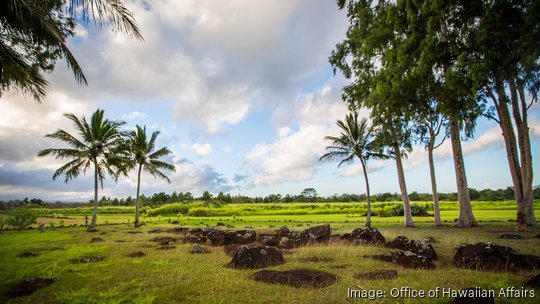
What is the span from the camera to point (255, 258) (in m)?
8.89

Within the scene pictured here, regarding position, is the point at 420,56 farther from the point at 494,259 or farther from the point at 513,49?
the point at 494,259

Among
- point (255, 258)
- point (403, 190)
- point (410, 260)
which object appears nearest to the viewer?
point (410, 260)

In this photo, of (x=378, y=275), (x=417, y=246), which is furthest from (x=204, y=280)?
(x=417, y=246)

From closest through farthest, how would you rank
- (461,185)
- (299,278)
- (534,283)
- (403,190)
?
1. (534,283)
2. (299,278)
3. (461,185)
4. (403,190)

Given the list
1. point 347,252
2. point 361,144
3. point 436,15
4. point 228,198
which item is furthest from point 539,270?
point 228,198

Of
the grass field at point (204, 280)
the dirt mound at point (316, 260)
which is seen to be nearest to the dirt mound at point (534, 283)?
the grass field at point (204, 280)

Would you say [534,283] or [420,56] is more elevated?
[420,56]

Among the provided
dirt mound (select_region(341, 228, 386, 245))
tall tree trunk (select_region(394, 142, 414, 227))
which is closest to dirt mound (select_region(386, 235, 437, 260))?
dirt mound (select_region(341, 228, 386, 245))

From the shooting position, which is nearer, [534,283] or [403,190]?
[534,283]

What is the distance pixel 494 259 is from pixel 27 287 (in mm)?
11981

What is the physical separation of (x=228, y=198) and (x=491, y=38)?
9408 centimetres

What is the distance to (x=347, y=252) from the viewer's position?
34.5ft

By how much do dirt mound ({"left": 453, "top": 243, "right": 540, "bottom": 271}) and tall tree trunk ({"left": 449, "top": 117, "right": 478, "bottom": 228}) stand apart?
13985 millimetres

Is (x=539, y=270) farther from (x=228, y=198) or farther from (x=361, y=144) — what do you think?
(x=228, y=198)
